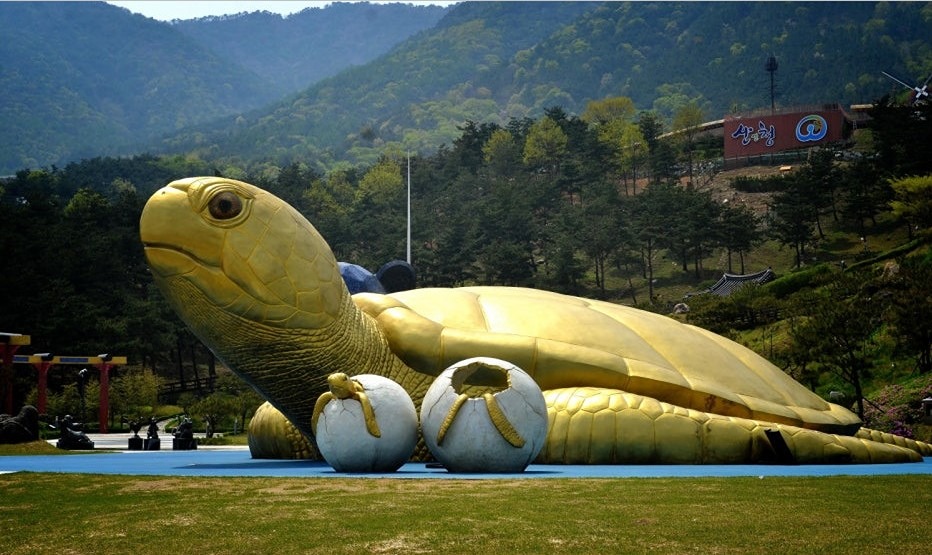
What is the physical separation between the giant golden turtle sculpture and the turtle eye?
2cm

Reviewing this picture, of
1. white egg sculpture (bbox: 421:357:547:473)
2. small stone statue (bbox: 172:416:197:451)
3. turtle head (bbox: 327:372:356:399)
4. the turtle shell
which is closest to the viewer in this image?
white egg sculpture (bbox: 421:357:547:473)

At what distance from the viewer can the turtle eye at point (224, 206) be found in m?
13.5

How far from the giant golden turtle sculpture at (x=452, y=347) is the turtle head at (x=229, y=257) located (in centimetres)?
2

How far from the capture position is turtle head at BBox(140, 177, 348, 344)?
13336 millimetres

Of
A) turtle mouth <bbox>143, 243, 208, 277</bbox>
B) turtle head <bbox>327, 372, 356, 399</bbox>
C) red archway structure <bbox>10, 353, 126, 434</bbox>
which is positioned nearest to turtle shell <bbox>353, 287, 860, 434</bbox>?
turtle head <bbox>327, 372, 356, 399</bbox>

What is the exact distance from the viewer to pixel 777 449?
47.8ft

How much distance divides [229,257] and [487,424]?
401 centimetres

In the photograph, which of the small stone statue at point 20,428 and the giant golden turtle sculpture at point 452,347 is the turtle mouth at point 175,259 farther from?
the small stone statue at point 20,428

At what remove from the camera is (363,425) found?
13023 millimetres

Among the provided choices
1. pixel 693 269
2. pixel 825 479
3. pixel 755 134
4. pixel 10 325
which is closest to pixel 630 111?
pixel 755 134

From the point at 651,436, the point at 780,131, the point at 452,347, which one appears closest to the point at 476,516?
the point at 651,436

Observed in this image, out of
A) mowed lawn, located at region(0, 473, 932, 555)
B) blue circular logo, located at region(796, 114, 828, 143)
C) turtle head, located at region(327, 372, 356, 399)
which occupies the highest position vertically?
blue circular logo, located at region(796, 114, 828, 143)

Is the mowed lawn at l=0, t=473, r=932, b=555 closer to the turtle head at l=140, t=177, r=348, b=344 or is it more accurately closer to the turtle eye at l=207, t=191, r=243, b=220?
the turtle head at l=140, t=177, r=348, b=344

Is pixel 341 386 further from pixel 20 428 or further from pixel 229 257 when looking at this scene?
pixel 20 428
